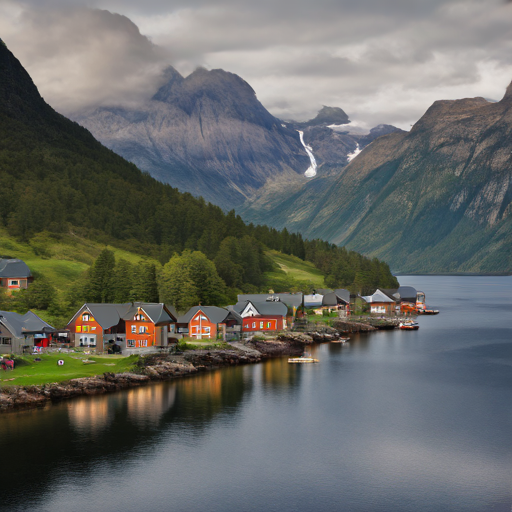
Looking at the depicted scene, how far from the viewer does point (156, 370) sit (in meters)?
99.6

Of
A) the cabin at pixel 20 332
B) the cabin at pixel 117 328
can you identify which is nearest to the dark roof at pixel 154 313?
the cabin at pixel 117 328

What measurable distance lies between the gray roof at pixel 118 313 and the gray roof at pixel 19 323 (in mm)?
8856

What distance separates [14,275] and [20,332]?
60924mm

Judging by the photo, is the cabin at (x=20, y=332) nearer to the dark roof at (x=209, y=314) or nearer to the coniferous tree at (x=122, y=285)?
the coniferous tree at (x=122, y=285)

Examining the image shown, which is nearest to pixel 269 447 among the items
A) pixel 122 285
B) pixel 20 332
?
pixel 20 332

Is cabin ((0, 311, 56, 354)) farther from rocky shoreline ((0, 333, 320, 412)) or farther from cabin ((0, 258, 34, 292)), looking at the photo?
cabin ((0, 258, 34, 292))

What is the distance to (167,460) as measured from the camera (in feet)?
205

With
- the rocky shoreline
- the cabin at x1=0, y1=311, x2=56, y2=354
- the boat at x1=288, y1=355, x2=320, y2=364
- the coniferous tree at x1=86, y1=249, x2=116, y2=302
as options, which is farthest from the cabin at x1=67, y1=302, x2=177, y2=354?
the boat at x1=288, y1=355, x2=320, y2=364

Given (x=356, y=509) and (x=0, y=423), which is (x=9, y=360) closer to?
(x=0, y=423)

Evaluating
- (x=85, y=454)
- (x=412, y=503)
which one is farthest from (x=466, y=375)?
(x=85, y=454)

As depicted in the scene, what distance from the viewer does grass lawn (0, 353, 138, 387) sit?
82700 mm

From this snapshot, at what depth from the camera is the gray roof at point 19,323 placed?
97.4 meters

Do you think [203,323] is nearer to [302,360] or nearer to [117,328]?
[117,328]

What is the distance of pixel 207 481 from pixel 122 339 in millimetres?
59480
